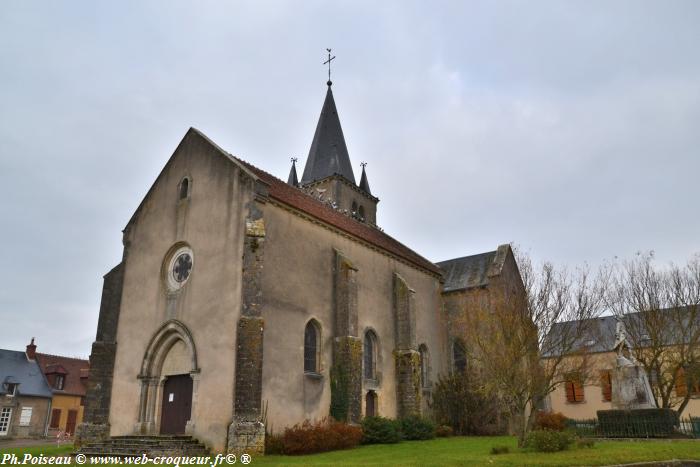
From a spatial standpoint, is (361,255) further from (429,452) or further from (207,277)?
(429,452)

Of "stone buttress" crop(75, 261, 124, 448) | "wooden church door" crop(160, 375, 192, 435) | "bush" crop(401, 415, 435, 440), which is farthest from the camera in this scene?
"bush" crop(401, 415, 435, 440)

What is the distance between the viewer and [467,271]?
30.7 metres

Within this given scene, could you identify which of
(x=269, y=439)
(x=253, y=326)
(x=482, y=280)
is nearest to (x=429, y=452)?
(x=269, y=439)

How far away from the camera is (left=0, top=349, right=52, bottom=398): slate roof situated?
3803 centimetres

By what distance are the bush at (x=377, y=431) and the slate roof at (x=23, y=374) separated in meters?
30.5

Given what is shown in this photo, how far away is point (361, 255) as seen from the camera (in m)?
24.2

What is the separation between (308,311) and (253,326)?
350 centimetres

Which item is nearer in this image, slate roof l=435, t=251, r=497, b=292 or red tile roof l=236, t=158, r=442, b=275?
red tile roof l=236, t=158, r=442, b=275

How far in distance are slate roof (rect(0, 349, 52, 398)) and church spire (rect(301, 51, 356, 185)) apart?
25110 mm

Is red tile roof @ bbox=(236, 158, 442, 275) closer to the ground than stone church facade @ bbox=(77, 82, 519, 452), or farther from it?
farther from it

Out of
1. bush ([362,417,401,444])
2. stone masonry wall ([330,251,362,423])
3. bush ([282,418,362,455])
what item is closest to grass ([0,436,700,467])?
bush ([282,418,362,455])

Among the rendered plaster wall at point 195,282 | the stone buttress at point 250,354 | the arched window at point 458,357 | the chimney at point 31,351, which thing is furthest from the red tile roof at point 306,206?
the chimney at point 31,351

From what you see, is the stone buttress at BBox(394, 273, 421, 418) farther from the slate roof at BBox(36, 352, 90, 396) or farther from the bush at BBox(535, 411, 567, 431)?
the slate roof at BBox(36, 352, 90, 396)

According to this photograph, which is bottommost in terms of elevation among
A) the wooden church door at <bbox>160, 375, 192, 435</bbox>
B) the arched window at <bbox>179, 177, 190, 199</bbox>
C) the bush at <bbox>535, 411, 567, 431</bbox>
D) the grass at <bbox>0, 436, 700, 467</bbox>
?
the grass at <bbox>0, 436, 700, 467</bbox>
